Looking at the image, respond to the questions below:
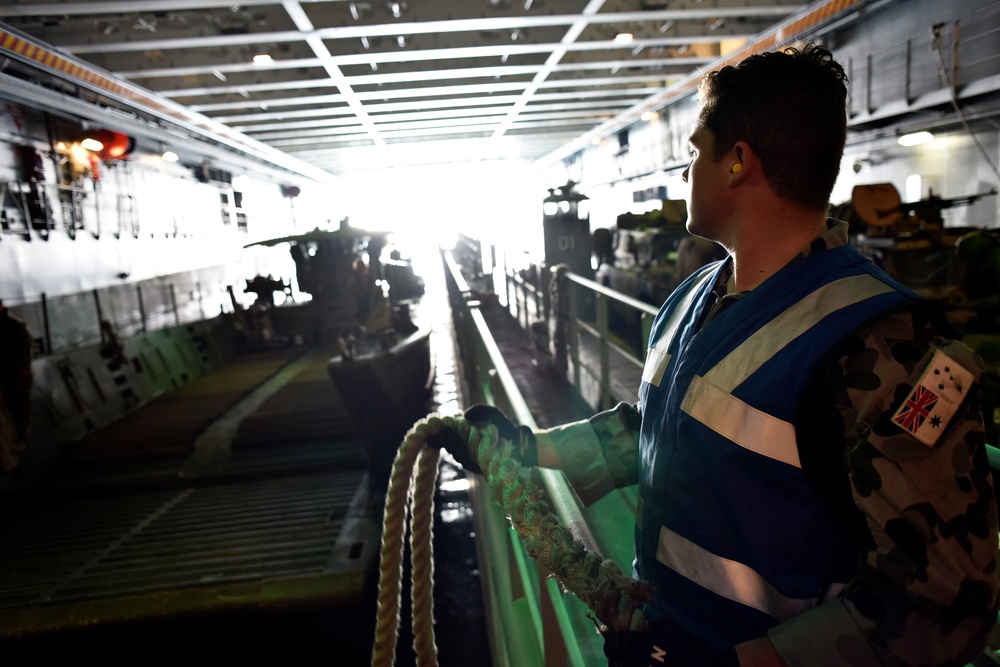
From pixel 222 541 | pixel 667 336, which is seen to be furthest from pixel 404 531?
pixel 222 541

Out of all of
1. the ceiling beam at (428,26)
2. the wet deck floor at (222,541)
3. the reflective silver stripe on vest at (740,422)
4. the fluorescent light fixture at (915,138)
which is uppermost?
the ceiling beam at (428,26)

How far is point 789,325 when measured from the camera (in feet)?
3.40

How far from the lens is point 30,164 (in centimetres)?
1055

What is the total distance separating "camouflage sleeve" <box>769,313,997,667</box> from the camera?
876 mm

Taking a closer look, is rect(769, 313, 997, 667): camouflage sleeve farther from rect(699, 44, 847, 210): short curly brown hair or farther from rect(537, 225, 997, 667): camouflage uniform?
rect(699, 44, 847, 210): short curly brown hair

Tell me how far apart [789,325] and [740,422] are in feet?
0.61

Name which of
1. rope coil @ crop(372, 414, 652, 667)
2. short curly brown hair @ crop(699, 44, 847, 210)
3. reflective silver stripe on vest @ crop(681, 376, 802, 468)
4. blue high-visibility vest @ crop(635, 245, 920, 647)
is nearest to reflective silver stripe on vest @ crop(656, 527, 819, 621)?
blue high-visibility vest @ crop(635, 245, 920, 647)

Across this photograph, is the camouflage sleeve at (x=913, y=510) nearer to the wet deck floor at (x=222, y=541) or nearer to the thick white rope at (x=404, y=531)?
the thick white rope at (x=404, y=531)

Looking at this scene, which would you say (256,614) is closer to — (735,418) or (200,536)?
(200,536)

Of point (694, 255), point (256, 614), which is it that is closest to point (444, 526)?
point (256, 614)

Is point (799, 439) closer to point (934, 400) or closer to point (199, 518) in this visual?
point (934, 400)

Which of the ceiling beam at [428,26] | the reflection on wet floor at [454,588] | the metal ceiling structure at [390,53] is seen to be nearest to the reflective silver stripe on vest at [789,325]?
the reflection on wet floor at [454,588]

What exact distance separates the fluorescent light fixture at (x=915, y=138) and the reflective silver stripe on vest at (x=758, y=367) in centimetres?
1153

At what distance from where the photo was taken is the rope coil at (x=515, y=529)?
1.14m
